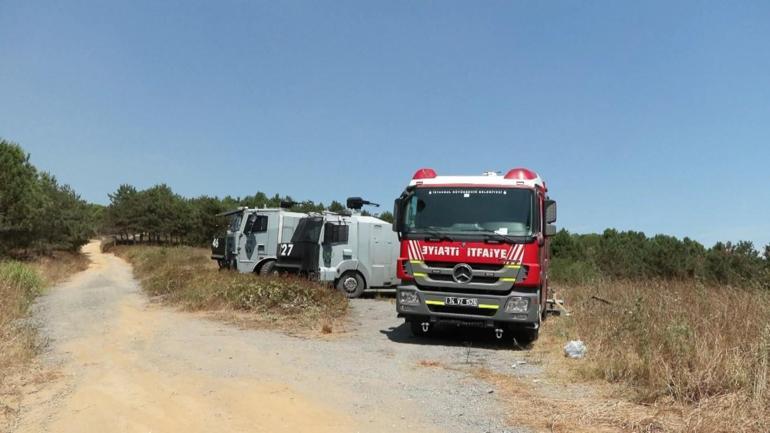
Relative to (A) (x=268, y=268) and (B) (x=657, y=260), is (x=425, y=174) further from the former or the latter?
(B) (x=657, y=260)

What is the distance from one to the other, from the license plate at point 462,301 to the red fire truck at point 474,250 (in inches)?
0.6

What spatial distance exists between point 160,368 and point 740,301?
7719 mm

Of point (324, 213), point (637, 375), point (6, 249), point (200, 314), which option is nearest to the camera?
point (637, 375)

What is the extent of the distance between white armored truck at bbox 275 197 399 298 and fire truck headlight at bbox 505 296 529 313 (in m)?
8.48

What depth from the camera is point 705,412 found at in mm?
4852

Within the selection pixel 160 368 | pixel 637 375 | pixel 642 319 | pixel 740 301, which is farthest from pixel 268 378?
pixel 740 301

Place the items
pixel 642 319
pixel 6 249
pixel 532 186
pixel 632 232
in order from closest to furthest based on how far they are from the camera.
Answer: pixel 642 319 → pixel 532 186 → pixel 6 249 → pixel 632 232

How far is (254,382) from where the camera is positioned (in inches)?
253

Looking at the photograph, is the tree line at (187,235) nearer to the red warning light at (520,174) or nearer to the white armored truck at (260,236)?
the white armored truck at (260,236)

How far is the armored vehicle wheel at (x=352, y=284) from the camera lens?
1748 centimetres

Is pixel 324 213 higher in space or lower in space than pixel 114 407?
higher

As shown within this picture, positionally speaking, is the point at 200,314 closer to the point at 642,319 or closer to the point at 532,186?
the point at 532,186

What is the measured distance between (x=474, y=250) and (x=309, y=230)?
912 cm

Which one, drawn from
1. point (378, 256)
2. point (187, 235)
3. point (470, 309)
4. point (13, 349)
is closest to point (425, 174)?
point (470, 309)
